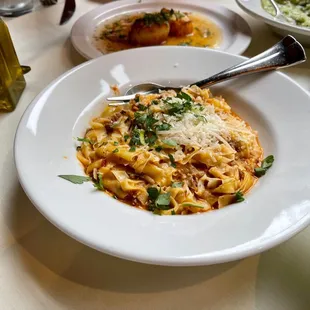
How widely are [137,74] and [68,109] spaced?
36 centimetres

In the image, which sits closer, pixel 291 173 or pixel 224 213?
pixel 224 213

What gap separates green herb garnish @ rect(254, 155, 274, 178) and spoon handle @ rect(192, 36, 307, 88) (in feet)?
1.43

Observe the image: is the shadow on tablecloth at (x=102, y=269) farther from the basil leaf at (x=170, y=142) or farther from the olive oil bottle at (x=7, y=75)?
the olive oil bottle at (x=7, y=75)

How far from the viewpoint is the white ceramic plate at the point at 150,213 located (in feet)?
3.01

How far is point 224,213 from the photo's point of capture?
1.03m

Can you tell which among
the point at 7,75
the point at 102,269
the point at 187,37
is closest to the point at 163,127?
the point at 102,269

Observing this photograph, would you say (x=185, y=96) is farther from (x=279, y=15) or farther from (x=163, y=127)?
(x=279, y=15)

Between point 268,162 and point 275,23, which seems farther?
point 275,23

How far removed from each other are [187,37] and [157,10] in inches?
13.4

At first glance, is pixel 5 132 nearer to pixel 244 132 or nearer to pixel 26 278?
pixel 26 278

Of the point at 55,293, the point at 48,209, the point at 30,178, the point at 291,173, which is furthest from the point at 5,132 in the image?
the point at 291,173

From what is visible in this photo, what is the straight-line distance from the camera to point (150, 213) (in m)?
1.05

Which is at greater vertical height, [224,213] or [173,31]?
[224,213]

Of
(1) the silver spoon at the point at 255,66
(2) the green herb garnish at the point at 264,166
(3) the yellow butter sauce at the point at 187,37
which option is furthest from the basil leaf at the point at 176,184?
(3) the yellow butter sauce at the point at 187,37
